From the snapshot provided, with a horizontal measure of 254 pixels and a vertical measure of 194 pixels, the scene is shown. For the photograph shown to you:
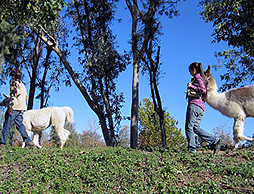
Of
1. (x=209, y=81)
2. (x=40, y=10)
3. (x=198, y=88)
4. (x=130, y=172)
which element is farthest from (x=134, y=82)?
(x=130, y=172)

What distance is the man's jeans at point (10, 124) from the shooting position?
8984mm

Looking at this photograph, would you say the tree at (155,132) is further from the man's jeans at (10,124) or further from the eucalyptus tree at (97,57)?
the man's jeans at (10,124)

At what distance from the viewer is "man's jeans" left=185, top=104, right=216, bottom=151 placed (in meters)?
7.07

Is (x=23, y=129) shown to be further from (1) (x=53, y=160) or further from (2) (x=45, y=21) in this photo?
(2) (x=45, y=21)

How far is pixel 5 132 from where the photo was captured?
9000mm

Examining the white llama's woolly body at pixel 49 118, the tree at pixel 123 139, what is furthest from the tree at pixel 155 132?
the white llama's woolly body at pixel 49 118

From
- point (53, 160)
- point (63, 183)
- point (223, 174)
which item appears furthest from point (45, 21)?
point (223, 174)

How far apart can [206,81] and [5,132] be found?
668 centimetres

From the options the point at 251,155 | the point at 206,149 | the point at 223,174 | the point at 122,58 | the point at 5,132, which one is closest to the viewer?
the point at 223,174

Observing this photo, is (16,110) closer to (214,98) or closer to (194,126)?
(194,126)

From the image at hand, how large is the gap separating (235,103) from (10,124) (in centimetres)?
713

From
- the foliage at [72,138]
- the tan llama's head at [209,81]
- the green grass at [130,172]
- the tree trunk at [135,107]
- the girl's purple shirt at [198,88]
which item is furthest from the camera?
the foliage at [72,138]

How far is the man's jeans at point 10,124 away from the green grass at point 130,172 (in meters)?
1.82

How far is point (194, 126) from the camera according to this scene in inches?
281
